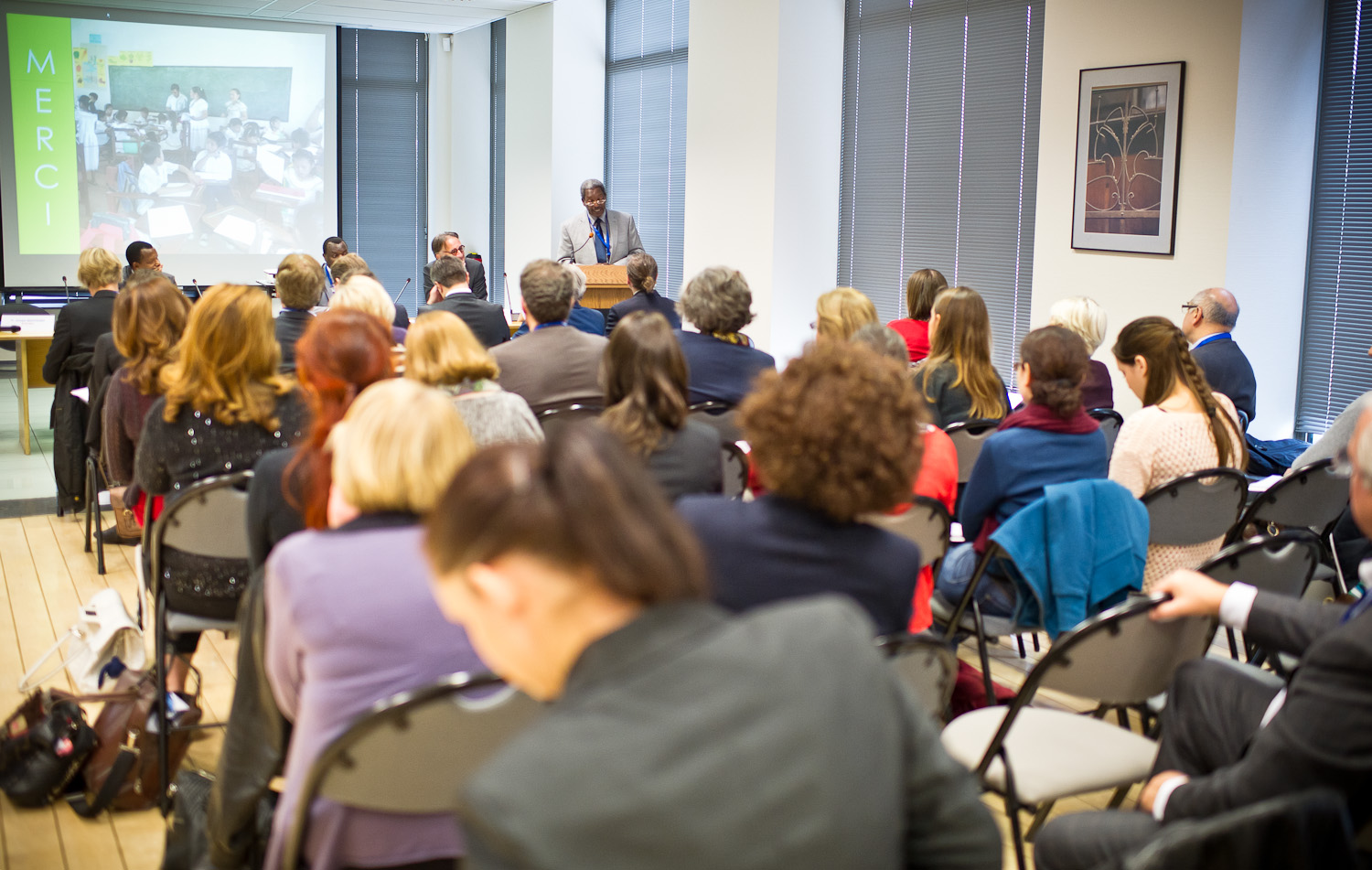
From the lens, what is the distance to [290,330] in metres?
4.75

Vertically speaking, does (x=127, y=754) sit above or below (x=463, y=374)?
below

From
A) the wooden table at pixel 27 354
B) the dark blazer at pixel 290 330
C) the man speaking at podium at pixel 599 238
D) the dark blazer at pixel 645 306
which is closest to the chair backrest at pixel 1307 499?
the dark blazer at pixel 645 306

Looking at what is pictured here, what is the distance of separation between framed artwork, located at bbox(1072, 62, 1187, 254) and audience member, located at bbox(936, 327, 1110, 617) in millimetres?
3218

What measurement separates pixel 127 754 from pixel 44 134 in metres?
10.0

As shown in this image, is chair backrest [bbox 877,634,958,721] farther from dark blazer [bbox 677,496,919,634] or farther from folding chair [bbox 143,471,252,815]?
folding chair [bbox 143,471,252,815]

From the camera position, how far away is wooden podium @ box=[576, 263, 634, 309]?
841 centimetres

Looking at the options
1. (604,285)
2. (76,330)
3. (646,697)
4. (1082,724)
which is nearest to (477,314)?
(76,330)

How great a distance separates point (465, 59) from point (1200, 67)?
29.5 ft

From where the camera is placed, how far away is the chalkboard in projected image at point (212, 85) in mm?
11258

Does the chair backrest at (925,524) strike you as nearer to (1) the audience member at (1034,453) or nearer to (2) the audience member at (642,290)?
(1) the audience member at (1034,453)

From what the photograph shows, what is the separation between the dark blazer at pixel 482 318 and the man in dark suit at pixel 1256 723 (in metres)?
4.10

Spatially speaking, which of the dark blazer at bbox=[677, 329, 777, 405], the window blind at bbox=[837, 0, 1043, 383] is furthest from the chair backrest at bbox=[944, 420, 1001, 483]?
the window blind at bbox=[837, 0, 1043, 383]

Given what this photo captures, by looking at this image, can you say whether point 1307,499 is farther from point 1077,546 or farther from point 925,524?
point 925,524

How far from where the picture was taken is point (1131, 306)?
6082 mm
